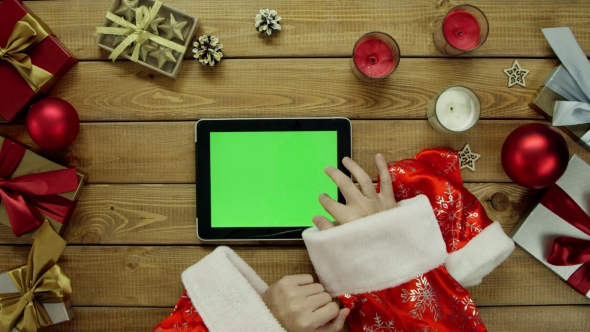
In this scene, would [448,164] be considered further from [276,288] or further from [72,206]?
[72,206]

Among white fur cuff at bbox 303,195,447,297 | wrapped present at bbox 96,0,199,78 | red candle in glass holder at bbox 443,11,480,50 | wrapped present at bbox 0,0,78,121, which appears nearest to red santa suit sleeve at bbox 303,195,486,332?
white fur cuff at bbox 303,195,447,297

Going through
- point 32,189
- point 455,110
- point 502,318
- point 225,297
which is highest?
point 455,110

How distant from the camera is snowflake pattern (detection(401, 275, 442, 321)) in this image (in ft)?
2.58

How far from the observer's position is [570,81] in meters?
0.95

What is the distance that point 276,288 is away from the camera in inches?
33.2

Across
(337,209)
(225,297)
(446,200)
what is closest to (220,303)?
(225,297)

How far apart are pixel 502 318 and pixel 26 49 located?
1.21 m

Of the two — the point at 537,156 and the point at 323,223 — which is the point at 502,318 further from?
the point at 323,223

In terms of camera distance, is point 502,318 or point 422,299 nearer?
point 422,299

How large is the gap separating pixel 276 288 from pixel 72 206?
0.50 metres

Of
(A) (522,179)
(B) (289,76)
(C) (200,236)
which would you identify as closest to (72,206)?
→ (C) (200,236)

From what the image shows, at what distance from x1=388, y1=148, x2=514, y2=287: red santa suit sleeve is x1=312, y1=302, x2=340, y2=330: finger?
23 centimetres

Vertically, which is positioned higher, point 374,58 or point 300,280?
point 374,58

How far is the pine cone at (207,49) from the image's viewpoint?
965 mm
